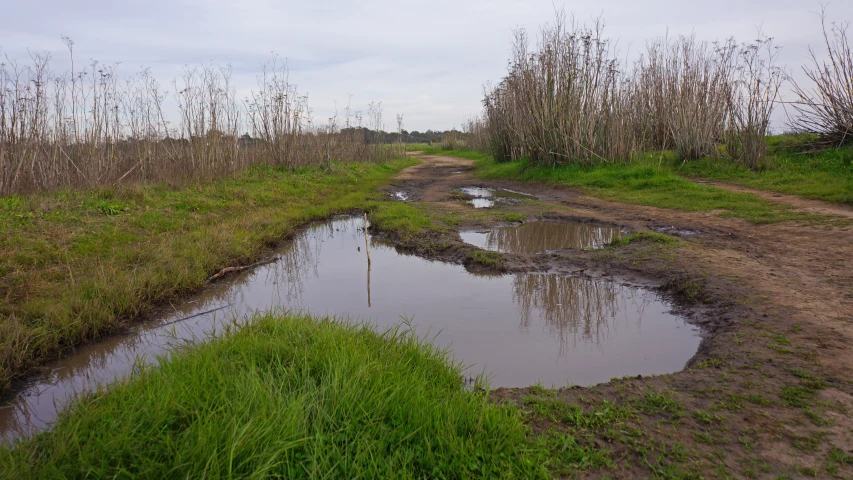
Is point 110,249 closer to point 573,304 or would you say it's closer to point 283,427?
point 283,427

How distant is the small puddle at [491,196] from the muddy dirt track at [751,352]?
4.90 m

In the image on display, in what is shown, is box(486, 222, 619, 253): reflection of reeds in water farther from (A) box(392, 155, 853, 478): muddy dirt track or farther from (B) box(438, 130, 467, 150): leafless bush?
(B) box(438, 130, 467, 150): leafless bush

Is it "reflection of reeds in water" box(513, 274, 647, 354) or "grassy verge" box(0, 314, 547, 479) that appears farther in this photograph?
"reflection of reeds in water" box(513, 274, 647, 354)

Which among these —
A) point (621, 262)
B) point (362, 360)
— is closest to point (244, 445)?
point (362, 360)

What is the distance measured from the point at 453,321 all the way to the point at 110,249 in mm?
4346

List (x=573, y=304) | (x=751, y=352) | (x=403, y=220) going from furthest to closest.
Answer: (x=403, y=220), (x=573, y=304), (x=751, y=352)

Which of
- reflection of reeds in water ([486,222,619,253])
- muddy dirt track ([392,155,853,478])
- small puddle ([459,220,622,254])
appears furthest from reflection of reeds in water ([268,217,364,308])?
reflection of reeds in water ([486,222,619,253])

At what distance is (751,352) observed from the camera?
3.17m

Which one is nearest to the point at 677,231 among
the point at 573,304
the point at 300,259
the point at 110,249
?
the point at 573,304

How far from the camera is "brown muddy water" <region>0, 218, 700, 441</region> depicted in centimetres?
338

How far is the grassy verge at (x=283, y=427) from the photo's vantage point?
195 cm

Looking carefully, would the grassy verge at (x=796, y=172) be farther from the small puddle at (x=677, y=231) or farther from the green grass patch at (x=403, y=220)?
the green grass patch at (x=403, y=220)

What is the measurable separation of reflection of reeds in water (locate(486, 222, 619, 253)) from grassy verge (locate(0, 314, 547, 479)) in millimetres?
4317

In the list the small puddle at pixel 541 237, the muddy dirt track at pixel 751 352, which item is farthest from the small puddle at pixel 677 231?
the small puddle at pixel 541 237
